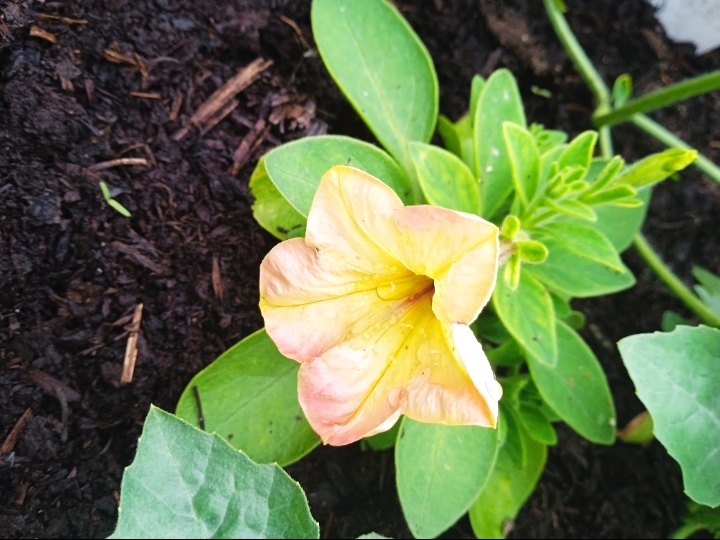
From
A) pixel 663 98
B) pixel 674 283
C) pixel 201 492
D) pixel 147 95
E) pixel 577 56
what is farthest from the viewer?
pixel 577 56

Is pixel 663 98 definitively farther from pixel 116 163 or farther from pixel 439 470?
pixel 116 163

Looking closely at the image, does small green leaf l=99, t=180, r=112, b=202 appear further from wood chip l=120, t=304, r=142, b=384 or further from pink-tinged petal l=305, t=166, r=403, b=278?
pink-tinged petal l=305, t=166, r=403, b=278

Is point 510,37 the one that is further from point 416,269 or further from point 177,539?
point 177,539

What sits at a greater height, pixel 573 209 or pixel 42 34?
pixel 573 209

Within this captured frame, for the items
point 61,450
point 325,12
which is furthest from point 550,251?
point 61,450

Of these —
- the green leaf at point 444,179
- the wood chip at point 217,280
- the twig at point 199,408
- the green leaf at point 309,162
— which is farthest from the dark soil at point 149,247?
the green leaf at point 444,179

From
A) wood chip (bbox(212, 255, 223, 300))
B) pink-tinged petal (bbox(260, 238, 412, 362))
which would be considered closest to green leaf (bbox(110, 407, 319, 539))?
pink-tinged petal (bbox(260, 238, 412, 362))

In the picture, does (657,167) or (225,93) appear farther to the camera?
(225,93)

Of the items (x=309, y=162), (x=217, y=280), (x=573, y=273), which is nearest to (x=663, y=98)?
(x=573, y=273)
